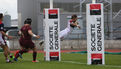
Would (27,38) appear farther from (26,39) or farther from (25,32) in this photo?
(25,32)

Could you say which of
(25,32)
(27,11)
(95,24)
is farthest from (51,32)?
(27,11)

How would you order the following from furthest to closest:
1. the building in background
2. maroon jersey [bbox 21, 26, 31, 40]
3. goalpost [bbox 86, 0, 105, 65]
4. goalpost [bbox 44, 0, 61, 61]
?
the building in background → goalpost [bbox 44, 0, 61, 61] → maroon jersey [bbox 21, 26, 31, 40] → goalpost [bbox 86, 0, 105, 65]

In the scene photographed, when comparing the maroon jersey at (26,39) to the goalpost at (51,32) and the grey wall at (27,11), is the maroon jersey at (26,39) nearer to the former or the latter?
the goalpost at (51,32)

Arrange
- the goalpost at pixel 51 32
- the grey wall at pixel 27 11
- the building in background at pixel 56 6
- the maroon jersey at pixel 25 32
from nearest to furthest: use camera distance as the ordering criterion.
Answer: the maroon jersey at pixel 25 32, the goalpost at pixel 51 32, the building in background at pixel 56 6, the grey wall at pixel 27 11

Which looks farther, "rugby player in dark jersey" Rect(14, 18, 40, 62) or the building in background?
the building in background

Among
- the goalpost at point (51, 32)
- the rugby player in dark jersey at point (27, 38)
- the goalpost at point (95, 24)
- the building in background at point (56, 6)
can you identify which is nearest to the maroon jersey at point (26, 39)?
the rugby player in dark jersey at point (27, 38)

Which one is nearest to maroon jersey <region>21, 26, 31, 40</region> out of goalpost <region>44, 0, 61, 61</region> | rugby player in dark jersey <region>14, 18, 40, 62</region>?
rugby player in dark jersey <region>14, 18, 40, 62</region>

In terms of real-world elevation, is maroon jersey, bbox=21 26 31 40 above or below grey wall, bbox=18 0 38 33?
below

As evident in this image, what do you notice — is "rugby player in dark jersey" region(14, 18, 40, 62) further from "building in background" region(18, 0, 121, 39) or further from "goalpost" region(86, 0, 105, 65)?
"building in background" region(18, 0, 121, 39)

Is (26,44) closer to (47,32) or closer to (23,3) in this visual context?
(47,32)

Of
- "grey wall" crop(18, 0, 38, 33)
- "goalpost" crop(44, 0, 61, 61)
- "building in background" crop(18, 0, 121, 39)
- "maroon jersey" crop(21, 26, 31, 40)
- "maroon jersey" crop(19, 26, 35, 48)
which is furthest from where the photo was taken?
"grey wall" crop(18, 0, 38, 33)

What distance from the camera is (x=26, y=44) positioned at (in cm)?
1488

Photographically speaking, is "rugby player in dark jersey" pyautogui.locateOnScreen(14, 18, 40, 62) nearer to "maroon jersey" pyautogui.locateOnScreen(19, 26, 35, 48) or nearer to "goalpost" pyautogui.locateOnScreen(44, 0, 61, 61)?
"maroon jersey" pyautogui.locateOnScreen(19, 26, 35, 48)

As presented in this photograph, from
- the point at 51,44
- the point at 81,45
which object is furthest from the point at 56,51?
the point at 81,45
